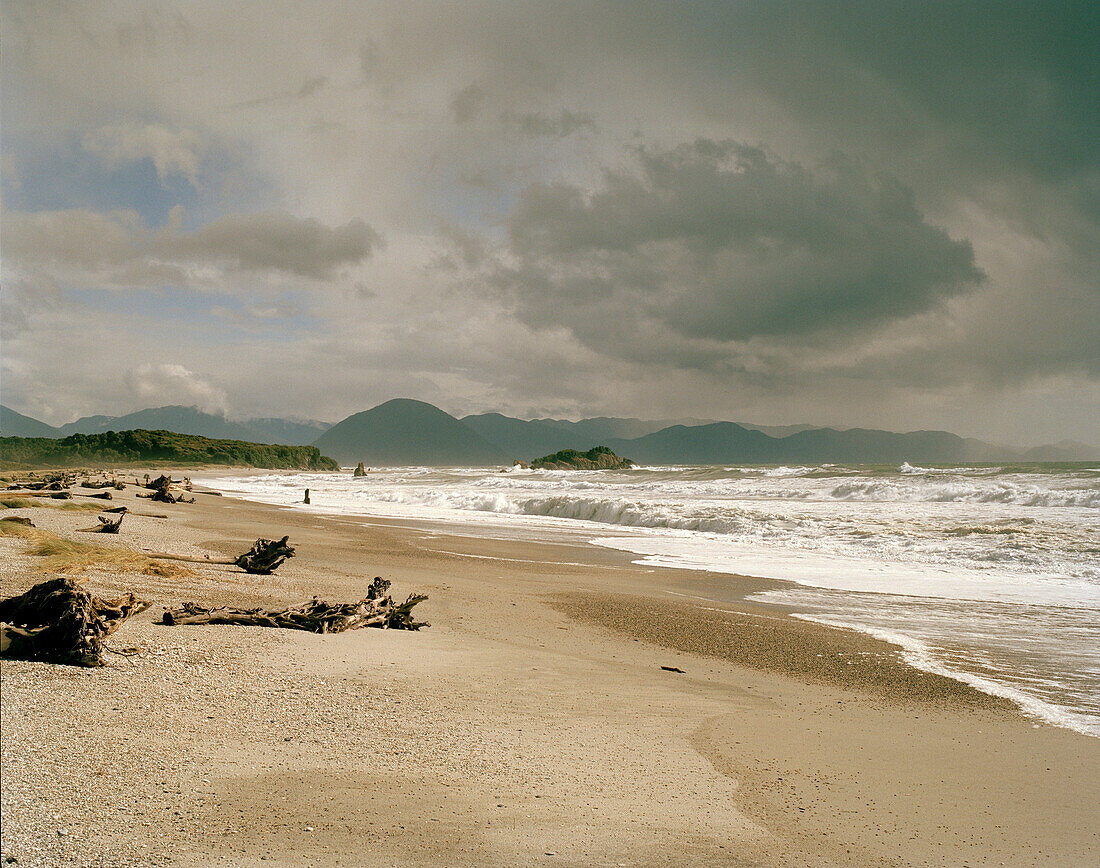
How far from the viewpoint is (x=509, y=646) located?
281 inches

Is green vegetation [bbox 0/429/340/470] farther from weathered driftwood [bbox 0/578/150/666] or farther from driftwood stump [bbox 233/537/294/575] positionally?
weathered driftwood [bbox 0/578/150/666]

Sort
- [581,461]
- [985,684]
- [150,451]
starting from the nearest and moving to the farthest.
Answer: [985,684] → [581,461] → [150,451]

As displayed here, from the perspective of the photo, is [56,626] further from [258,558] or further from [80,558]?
[258,558]

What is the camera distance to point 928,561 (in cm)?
1512

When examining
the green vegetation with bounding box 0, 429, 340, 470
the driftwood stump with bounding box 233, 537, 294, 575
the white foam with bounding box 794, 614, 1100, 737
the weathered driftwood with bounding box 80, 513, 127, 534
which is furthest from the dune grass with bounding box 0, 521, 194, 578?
the green vegetation with bounding box 0, 429, 340, 470

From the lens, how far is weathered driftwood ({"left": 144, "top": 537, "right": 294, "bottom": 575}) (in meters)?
10.4

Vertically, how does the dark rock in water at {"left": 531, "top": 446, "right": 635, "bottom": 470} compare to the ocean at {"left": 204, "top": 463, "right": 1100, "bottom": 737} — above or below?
above

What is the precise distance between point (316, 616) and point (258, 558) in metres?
4.59

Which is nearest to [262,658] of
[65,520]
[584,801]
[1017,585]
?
[584,801]

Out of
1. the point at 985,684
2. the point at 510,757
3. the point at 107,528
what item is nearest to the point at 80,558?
the point at 107,528

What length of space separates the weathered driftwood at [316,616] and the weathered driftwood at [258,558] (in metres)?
3.49

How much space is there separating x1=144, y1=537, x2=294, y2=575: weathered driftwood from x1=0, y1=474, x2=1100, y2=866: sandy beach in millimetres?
2572

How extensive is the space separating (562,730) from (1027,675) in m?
5.45

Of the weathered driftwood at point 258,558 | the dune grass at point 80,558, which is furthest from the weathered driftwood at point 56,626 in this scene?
the weathered driftwood at point 258,558
